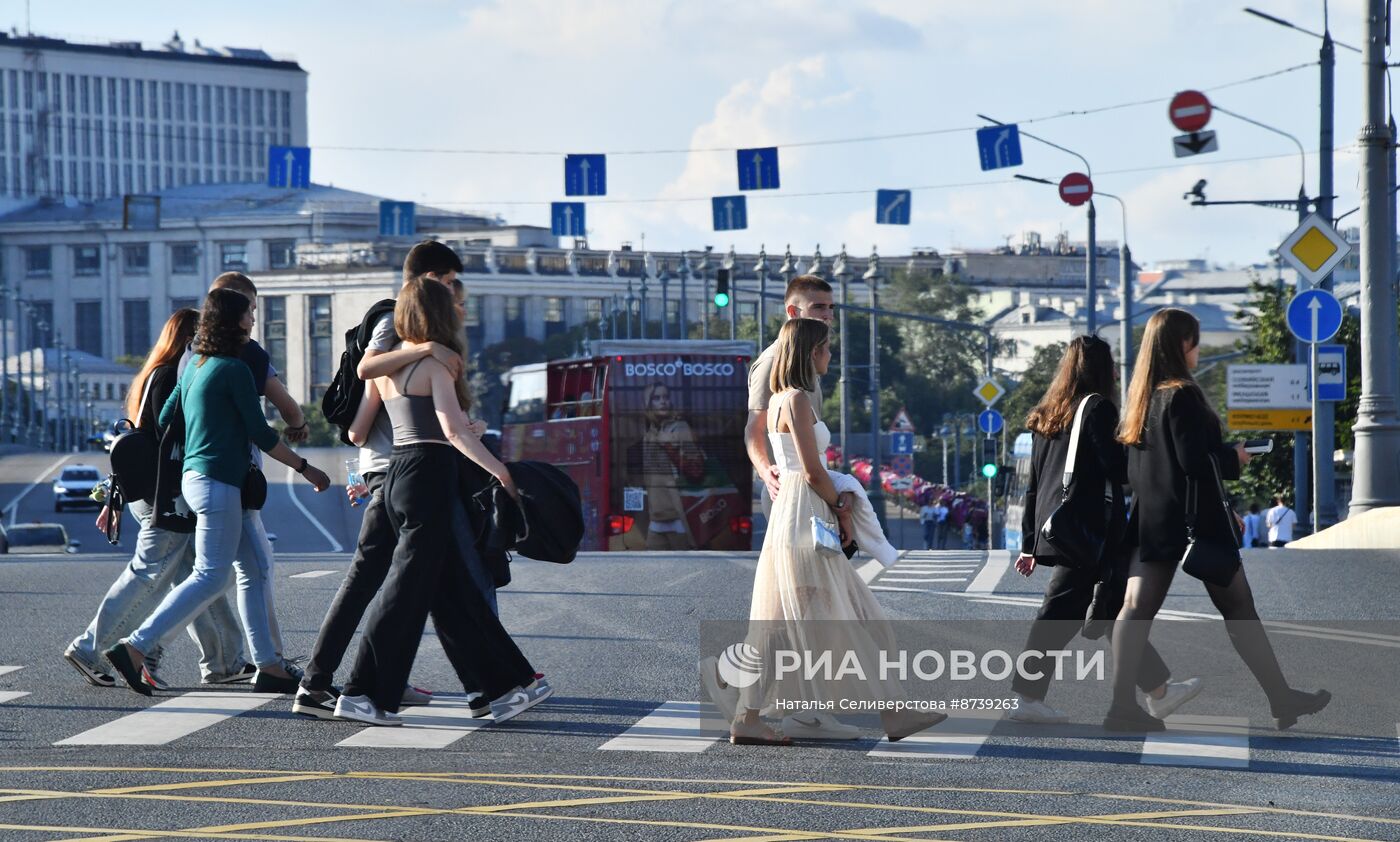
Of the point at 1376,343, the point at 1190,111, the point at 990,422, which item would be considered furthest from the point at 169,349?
the point at 990,422

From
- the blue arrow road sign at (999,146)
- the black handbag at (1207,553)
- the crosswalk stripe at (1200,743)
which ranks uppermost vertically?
the blue arrow road sign at (999,146)

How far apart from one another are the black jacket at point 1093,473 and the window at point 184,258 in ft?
538

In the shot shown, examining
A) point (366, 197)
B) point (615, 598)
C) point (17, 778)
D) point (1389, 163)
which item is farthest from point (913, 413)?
point (17, 778)

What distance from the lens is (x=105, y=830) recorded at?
6516 millimetres

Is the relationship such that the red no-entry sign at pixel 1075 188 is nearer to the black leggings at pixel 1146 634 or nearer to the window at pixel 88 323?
the black leggings at pixel 1146 634

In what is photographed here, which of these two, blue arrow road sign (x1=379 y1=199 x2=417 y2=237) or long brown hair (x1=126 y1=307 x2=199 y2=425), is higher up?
blue arrow road sign (x1=379 y1=199 x2=417 y2=237)

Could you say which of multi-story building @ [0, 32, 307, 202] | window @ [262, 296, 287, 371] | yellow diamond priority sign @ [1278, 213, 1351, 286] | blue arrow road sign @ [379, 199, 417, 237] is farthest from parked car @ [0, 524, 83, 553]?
multi-story building @ [0, 32, 307, 202]

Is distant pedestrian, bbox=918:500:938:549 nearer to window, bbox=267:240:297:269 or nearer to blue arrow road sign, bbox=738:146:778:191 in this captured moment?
blue arrow road sign, bbox=738:146:778:191

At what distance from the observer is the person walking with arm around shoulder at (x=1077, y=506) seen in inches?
340

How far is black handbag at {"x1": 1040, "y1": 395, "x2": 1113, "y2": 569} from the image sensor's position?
8578 mm

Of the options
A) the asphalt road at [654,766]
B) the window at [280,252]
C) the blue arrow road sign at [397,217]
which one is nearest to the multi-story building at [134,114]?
the window at [280,252]

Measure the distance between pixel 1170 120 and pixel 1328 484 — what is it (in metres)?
5.41

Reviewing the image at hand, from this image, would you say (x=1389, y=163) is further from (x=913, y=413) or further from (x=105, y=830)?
(x=913, y=413)

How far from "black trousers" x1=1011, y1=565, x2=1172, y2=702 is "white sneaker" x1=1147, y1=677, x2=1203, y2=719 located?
57 mm
